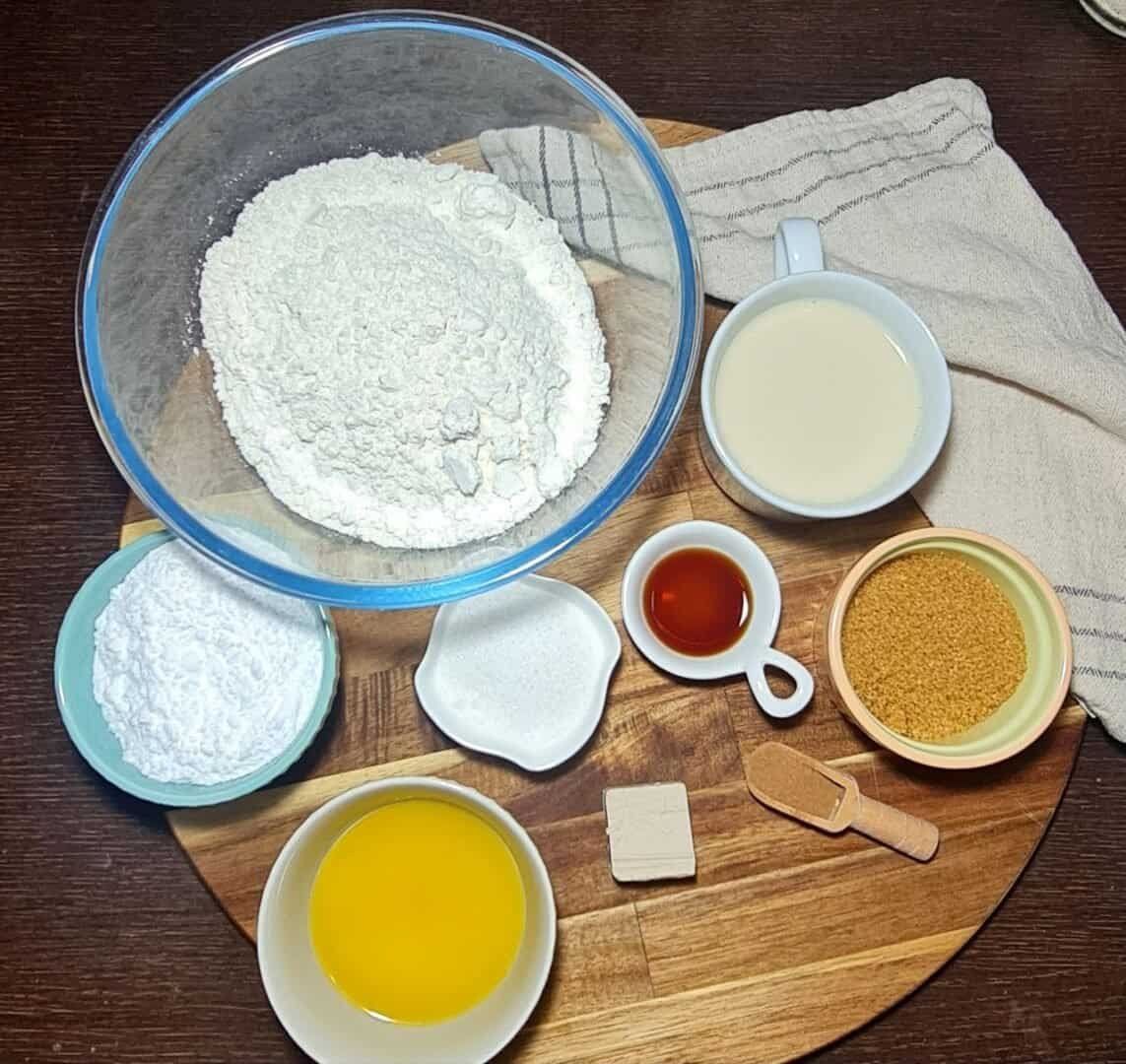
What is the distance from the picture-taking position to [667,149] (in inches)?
42.5

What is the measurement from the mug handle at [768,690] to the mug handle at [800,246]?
1.14 ft

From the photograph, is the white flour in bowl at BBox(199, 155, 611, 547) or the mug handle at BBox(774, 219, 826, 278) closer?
the white flour in bowl at BBox(199, 155, 611, 547)

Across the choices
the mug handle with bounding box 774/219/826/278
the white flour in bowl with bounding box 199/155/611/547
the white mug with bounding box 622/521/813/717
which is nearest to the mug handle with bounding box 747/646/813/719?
the white mug with bounding box 622/521/813/717

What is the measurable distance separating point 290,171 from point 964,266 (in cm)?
66

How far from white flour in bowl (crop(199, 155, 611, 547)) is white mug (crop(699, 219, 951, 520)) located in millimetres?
110

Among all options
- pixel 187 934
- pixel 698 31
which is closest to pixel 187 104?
pixel 698 31

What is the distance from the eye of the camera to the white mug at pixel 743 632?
0.97 m

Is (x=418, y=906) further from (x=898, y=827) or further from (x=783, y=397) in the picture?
(x=783, y=397)

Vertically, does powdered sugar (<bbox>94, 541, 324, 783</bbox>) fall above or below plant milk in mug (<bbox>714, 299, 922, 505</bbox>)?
below

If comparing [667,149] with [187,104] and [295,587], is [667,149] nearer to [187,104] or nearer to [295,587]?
[187,104]

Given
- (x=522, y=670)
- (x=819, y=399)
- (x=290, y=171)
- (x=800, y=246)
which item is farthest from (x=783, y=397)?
(x=290, y=171)

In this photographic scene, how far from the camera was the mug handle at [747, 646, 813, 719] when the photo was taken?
3.13 ft

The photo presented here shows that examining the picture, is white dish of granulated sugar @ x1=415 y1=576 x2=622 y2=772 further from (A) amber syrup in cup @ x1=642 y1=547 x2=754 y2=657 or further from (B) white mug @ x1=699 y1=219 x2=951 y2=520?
(B) white mug @ x1=699 y1=219 x2=951 y2=520

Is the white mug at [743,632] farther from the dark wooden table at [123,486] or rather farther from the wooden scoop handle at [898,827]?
the dark wooden table at [123,486]
